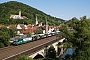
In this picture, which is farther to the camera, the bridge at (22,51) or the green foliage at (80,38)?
the green foliage at (80,38)

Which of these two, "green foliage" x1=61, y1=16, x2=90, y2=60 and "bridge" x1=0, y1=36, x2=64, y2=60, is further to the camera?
"green foliage" x1=61, y1=16, x2=90, y2=60

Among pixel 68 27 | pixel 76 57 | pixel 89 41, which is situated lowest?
pixel 76 57

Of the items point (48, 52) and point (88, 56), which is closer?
point (88, 56)

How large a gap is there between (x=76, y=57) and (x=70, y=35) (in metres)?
4.49

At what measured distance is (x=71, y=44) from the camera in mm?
38875

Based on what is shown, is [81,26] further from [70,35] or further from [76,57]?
[76,57]

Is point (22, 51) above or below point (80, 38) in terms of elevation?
below

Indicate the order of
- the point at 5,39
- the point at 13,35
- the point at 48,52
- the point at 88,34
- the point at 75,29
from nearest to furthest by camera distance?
the point at 88,34
the point at 75,29
the point at 48,52
the point at 5,39
the point at 13,35

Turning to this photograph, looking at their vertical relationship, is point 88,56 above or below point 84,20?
below

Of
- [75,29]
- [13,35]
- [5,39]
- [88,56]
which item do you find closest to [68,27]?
[75,29]

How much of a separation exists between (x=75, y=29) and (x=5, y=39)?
716 inches

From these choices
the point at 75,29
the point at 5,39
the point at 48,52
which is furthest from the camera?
the point at 5,39

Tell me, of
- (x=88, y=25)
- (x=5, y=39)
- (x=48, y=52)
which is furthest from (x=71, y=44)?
(x=5, y=39)

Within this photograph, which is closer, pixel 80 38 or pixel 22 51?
pixel 22 51
